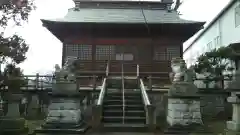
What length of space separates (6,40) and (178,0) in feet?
74.6

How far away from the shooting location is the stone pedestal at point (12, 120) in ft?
32.9

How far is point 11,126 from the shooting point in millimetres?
10141

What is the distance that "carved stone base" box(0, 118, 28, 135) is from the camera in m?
9.98

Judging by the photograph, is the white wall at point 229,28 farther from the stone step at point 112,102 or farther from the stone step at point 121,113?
the stone step at point 121,113

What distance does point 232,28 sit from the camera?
25.8m

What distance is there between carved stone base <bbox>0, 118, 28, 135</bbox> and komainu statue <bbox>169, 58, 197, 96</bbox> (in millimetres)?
6138

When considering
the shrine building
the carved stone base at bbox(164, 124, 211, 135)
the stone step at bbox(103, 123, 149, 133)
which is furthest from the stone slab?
the shrine building

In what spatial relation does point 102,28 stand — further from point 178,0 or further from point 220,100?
point 178,0

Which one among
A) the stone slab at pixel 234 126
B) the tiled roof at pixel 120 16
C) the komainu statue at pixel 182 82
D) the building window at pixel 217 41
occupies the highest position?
the tiled roof at pixel 120 16

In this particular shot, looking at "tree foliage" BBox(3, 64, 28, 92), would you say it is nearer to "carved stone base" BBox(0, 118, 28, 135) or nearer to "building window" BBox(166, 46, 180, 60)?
"carved stone base" BBox(0, 118, 28, 135)

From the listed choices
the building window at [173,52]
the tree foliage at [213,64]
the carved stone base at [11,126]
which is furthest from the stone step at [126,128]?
the building window at [173,52]

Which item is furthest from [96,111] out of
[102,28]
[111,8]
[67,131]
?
[111,8]

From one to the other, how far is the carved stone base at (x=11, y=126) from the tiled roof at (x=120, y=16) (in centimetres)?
1094

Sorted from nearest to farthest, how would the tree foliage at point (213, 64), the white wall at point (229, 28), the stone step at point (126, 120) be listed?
the stone step at point (126, 120), the tree foliage at point (213, 64), the white wall at point (229, 28)
